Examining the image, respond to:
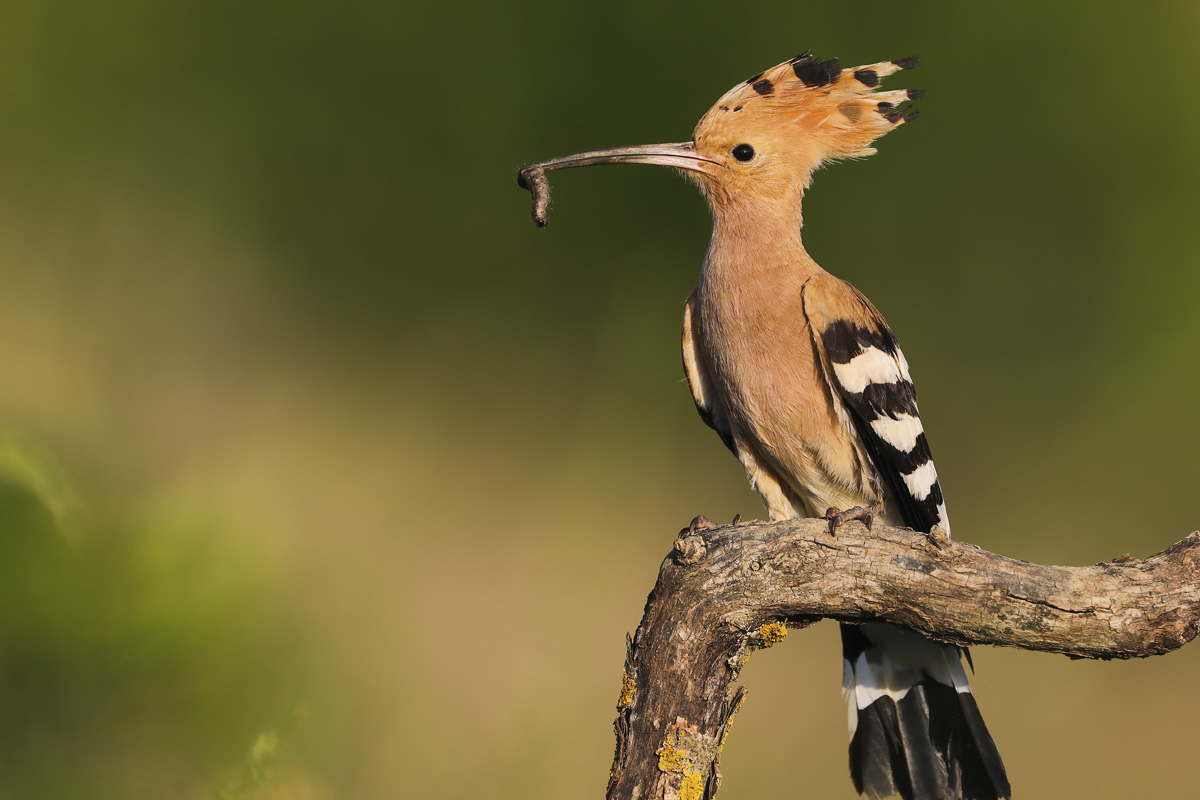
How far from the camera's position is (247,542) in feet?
6.29

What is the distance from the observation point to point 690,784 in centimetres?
113

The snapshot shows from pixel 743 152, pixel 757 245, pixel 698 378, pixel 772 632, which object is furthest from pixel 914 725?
pixel 743 152

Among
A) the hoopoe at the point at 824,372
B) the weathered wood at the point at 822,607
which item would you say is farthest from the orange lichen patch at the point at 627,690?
the hoopoe at the point at 824,372

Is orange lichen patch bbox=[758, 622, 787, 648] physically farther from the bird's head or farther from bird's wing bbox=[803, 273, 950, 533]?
the bird's head

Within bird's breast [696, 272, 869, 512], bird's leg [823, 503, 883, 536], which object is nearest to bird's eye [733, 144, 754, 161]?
bird's breast [696, 272, 869, 512]

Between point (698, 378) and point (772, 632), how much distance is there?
566 millimetres

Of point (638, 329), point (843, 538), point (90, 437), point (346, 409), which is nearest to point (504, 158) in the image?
point (638, 329)

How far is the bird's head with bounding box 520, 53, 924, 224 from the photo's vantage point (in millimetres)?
1553

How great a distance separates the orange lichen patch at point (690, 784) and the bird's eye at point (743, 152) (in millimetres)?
940

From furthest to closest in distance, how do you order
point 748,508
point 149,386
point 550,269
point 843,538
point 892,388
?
point 550,269 < point 748,508 < point 149,386 < point 892,388 < point 843,538

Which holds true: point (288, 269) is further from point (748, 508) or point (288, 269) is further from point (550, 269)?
point (748, 508)

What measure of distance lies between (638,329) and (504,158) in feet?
2.30

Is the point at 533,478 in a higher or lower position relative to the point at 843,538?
higher

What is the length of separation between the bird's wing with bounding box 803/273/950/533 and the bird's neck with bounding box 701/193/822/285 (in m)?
0.06
